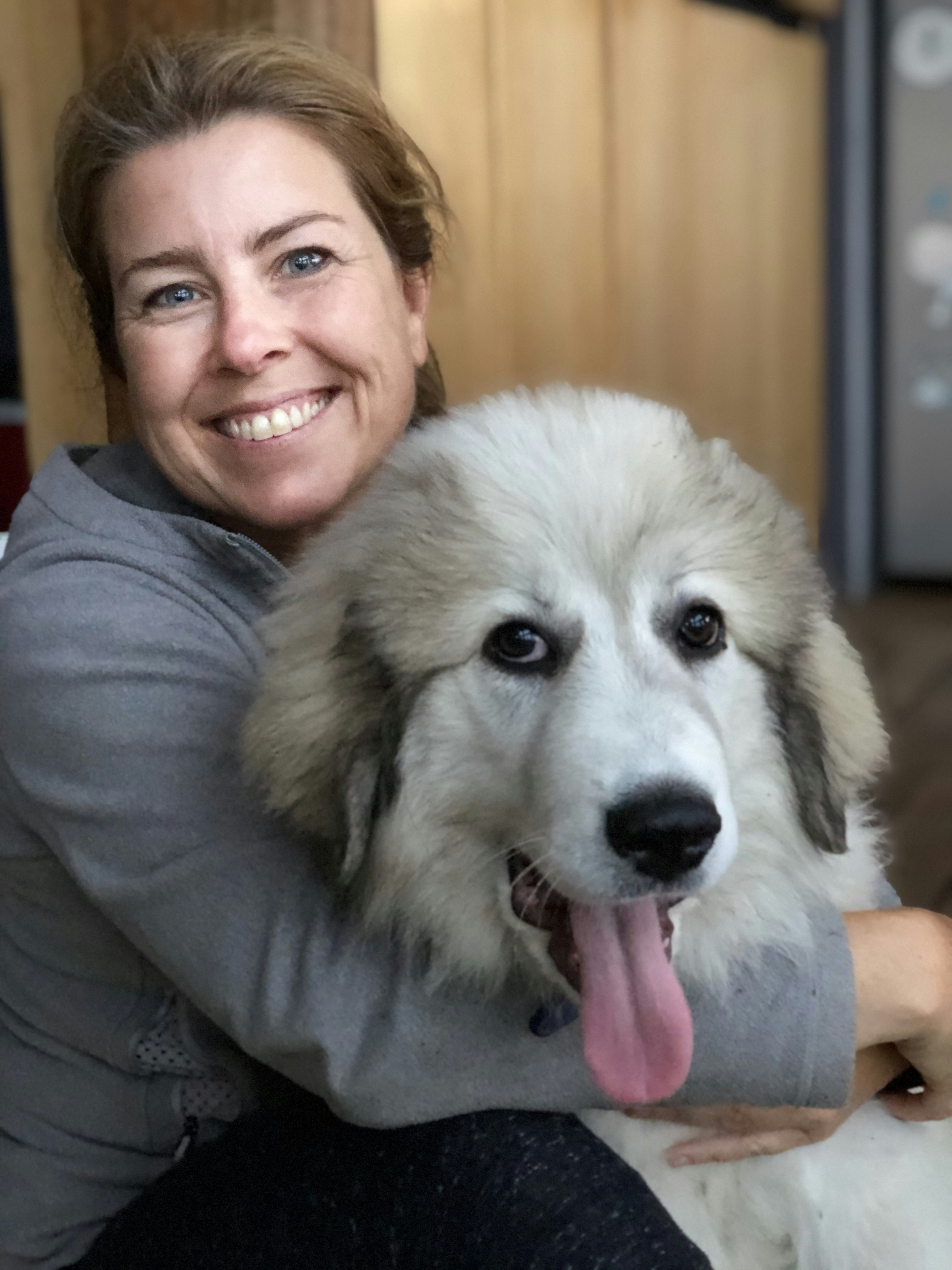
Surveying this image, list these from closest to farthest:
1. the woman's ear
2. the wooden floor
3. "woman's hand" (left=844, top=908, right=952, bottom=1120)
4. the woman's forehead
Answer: "woman's hand" (left=844, top=908, right=952, bottom=1120) → the woman's forehead → the woman's ear → the wooden floor

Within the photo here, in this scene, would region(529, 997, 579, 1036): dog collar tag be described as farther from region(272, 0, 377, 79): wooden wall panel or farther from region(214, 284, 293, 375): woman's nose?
region(272, 0, 377, 79): wooden wall panel

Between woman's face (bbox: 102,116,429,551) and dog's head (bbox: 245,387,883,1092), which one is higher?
woman's face (bbox: 102,116,429,551)

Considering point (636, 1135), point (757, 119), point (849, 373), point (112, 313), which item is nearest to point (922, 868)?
point (636, 1135)

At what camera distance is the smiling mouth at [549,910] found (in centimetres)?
121

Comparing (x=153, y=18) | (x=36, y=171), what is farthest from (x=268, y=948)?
(x=153, y=18)

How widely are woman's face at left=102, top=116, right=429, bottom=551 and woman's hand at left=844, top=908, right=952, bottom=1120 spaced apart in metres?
0.82

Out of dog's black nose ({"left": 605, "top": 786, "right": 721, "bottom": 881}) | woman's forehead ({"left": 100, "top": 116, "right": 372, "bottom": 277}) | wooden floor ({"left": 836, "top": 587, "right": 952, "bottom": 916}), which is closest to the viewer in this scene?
dog's black nose ({"left": 605, "top": 786, "right": 721, "bottom": 881})

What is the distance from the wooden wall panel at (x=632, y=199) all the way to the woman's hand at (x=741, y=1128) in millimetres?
1638

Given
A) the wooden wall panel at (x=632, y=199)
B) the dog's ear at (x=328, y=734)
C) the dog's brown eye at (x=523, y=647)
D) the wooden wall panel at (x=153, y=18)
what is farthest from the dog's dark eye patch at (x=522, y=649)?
the wooden wall panel at (x=153, y=18)

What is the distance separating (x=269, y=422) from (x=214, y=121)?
350 millimetres

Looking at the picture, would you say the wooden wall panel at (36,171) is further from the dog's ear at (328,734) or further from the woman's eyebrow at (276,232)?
the dog's ear at (328,734)

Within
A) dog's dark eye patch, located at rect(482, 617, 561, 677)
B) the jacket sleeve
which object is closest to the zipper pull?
the jacket sleeve

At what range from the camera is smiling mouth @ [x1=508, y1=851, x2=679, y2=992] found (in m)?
1.21

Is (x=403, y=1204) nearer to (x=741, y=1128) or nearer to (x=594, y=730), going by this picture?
(x=741, y=1128)
